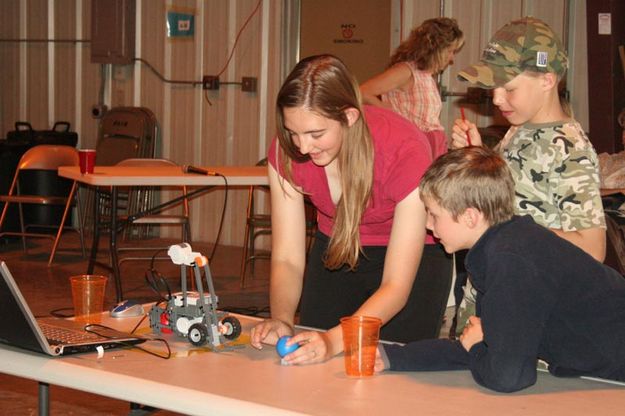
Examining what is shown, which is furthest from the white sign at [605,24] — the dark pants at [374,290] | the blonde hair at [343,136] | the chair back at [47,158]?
the blonde hair at [343,136]

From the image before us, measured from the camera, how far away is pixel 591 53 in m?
7.10

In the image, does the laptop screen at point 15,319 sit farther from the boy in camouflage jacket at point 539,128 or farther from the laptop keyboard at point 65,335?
the boy in camouflage jacket at point 539,128

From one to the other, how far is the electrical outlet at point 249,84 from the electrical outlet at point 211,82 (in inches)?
12.2

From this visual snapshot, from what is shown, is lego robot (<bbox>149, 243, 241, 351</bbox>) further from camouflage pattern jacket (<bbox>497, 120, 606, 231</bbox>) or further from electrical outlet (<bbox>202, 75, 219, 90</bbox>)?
electrical outlet (<bbox>202, 75, 219, 90</bbox>)

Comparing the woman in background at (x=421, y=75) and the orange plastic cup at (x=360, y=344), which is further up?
the woman in background at (x=421, y=75)

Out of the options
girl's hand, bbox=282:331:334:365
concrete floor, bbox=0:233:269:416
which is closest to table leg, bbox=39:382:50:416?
girl's hand, bbox=282:331:334:365

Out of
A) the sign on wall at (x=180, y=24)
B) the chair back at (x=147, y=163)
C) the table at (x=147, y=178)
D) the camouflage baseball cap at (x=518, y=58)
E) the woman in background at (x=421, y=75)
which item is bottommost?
the table at (x=147, y=178)

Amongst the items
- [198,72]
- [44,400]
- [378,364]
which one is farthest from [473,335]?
[198,72]

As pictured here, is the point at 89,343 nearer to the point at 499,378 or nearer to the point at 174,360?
the point at 174,360

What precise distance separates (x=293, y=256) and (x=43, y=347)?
838 mm

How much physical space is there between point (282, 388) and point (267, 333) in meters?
0.43

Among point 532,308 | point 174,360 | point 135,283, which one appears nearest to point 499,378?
point 532,308

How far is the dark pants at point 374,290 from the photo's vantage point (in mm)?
2914

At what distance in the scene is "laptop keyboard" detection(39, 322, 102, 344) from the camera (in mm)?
2332
